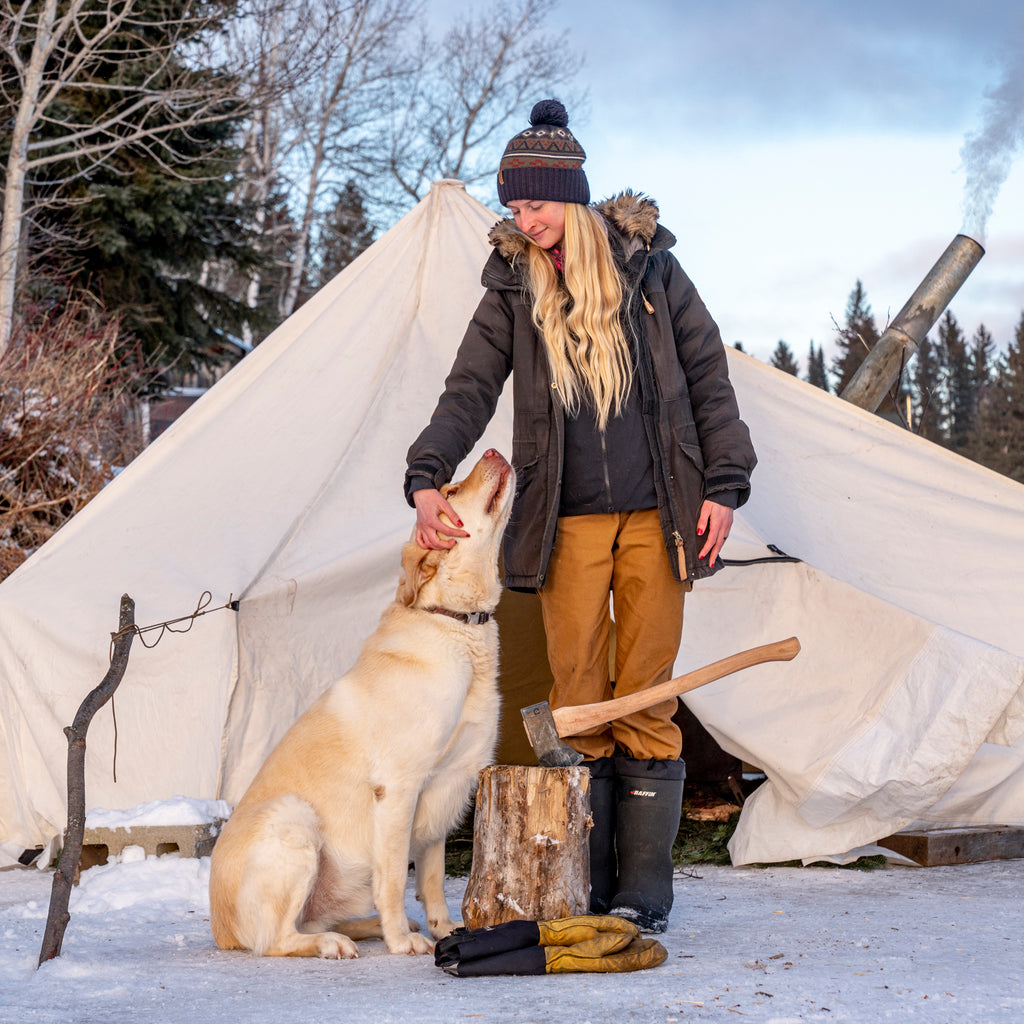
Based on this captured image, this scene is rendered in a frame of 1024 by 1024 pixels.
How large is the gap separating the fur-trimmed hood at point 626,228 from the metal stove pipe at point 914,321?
2420 mm

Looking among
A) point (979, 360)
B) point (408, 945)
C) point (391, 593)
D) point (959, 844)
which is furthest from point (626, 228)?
point (979, 360)

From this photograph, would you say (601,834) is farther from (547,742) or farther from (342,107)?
(342,107)

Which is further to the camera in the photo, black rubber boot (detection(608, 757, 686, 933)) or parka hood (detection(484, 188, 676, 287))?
parka hood (detection(484, 188, 676, 287))

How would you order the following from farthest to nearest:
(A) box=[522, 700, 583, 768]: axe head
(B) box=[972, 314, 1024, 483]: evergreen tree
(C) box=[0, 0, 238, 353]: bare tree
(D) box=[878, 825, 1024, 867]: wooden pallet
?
1. (B) box=[972, 314, 1024, 483]: evergreen tree
2. (C) box=[0, 0, 238, 353]: bare tree
3. (D) box=[878, 825, 1024, 867]: wooden pallet
4. (A) box=[522, 700, 583, 768]: axe head

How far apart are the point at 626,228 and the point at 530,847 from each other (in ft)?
5.26

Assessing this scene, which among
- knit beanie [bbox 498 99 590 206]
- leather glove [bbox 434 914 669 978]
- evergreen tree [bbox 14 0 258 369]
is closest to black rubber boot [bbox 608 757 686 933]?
leather glove [bbox 434 914 669 978]

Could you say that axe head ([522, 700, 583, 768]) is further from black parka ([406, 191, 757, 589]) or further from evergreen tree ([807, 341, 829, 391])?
evergreen tree ([807, 341, 829, 391])

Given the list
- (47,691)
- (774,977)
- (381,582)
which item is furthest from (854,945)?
(47,691)

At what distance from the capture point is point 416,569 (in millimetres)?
2859

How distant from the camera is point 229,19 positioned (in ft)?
46.3

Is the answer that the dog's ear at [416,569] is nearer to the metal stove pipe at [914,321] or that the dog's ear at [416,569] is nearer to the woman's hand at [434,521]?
the woman's hand at [434,521]

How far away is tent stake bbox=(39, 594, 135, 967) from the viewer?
2561mm

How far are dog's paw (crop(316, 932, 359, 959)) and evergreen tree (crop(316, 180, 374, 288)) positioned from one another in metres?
10.9

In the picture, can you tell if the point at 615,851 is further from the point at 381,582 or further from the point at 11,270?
the point at 11,270
